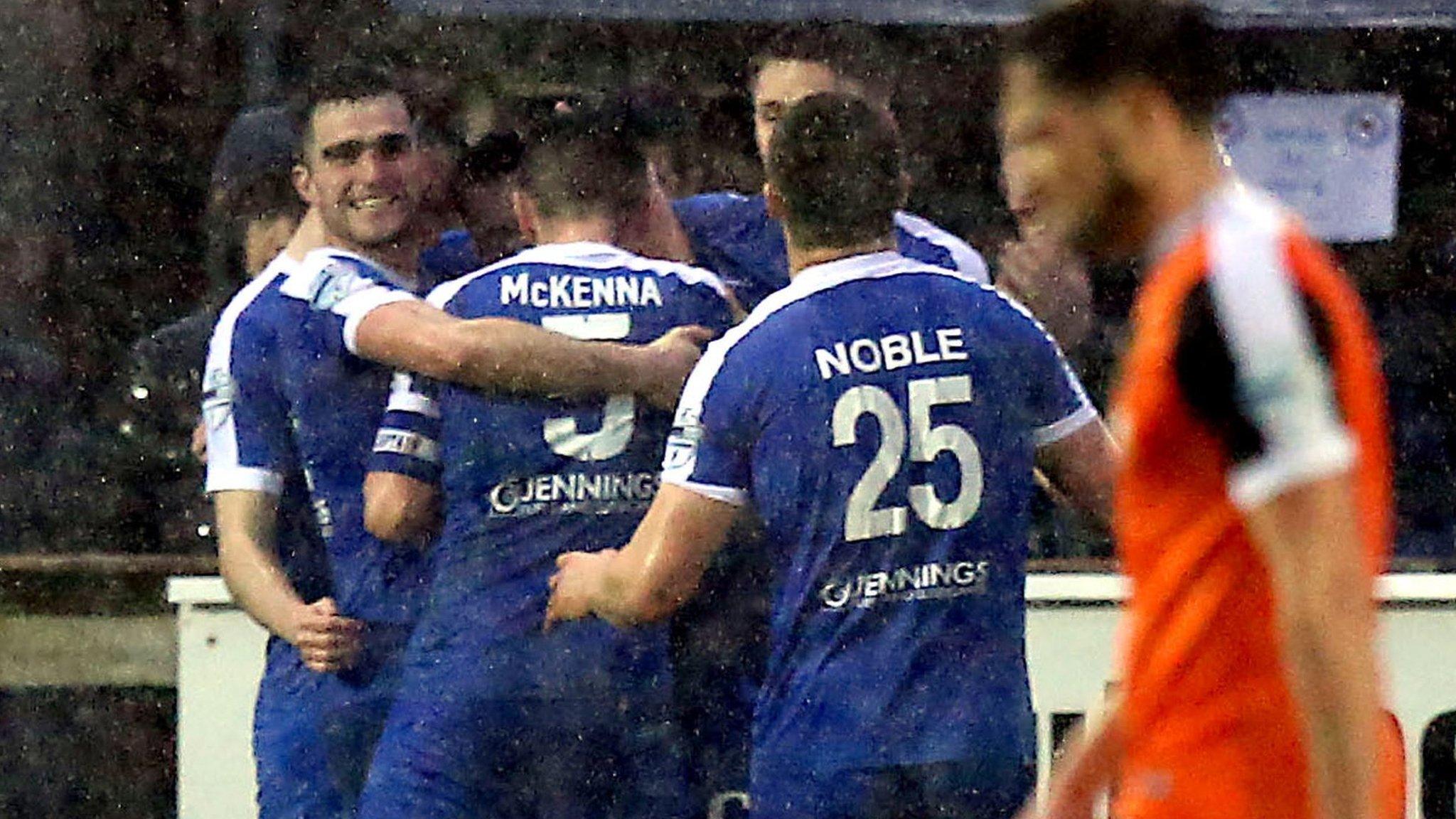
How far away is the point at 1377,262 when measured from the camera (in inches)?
209

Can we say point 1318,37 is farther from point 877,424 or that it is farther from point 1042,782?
point 877,424

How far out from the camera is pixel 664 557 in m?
3.57

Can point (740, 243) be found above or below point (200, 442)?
above

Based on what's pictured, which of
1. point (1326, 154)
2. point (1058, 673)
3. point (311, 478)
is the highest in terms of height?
point (1326, 154)

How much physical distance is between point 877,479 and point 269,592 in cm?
133

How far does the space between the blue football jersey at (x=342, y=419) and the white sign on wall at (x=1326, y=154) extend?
5.76ft

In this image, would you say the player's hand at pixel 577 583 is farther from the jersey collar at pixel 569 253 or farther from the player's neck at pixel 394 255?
the player's neck at pixel 394 255

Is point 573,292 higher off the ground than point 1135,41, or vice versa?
point 573,292

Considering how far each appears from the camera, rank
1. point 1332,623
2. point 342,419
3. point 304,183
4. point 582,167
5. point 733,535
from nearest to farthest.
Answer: point 1332,623
point 582,167
point 733,535
point 342,419
point 304,183

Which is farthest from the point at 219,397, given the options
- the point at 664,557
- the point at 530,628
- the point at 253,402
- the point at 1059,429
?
the point at 1059,429

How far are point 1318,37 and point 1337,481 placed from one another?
129 inches

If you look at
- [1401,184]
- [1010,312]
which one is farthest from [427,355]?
[1401,184]

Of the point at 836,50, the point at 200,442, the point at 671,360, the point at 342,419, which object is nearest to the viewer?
the point at 671,360

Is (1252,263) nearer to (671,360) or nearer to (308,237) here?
(671,360)
